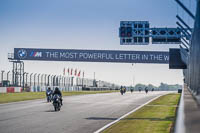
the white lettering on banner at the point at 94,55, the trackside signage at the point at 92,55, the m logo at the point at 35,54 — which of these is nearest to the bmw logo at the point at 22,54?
the trackside signage at the point at 92,55

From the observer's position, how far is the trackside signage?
58094 mm

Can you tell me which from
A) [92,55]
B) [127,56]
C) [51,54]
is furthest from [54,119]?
[51,54]

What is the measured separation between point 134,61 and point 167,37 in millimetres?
16434

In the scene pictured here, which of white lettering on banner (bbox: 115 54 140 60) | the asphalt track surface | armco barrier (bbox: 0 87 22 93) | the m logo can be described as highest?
the m logo

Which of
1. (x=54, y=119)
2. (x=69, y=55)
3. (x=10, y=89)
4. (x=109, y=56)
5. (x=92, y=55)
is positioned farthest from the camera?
(x=69, y=55)

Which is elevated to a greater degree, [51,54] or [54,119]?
[51,54]

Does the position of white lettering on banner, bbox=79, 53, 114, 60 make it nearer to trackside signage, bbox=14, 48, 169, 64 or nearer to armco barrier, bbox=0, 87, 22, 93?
trackside signage, bbox=14, 48, 169, 64

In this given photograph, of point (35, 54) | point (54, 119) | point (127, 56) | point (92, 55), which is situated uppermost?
point (35, 54)

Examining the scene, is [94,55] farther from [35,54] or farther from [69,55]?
[35,54]

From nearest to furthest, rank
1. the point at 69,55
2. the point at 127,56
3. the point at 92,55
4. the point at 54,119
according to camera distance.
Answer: the point at 54,119 → the point at 127,56 → the point at 92,55 → the point at 69,55

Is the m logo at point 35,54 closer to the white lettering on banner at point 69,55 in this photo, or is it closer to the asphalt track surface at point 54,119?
the white lettering on banner at point 69,55

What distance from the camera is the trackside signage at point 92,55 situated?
58094mm

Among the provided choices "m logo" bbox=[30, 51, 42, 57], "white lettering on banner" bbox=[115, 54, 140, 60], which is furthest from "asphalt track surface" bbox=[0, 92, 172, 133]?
"m logo" bbox=[30, 51, 42, 57]

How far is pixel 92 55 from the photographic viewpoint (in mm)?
59125
